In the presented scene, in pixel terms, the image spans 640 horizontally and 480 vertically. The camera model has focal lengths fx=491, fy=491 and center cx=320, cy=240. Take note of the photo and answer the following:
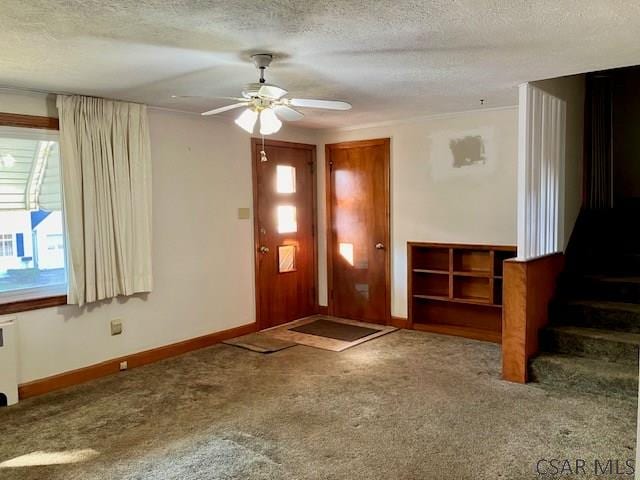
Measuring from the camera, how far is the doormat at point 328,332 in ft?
16.9

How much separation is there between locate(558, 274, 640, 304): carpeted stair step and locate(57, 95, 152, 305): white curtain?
12.8 ft

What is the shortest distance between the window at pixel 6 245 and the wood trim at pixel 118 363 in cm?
102

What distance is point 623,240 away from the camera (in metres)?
5.18

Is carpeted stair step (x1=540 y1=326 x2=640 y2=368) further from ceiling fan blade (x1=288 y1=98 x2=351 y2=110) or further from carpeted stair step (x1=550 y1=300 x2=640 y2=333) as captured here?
ceiling fan blade (x1=288 y1=98 x2=351 y2=110)

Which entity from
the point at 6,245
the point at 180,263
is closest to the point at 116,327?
the point at 180,263

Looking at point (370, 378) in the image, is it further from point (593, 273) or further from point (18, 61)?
point (18, 61)

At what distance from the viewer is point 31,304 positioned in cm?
384

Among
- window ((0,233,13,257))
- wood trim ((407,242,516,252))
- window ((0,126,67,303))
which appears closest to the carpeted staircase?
wood trim ((407,242,516,252))

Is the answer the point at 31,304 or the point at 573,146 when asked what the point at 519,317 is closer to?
the point at 573,146

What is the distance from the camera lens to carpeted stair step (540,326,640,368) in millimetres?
3787

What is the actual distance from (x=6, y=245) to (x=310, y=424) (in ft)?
8.84

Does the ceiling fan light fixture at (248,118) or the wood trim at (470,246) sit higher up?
the ceiling fan light fixture at (248,118)

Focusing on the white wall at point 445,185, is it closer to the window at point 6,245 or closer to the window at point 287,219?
the window at point 287,219

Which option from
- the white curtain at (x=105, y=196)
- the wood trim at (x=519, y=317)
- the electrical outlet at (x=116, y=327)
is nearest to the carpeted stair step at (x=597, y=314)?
the wood trim at (x=519, y=317)
